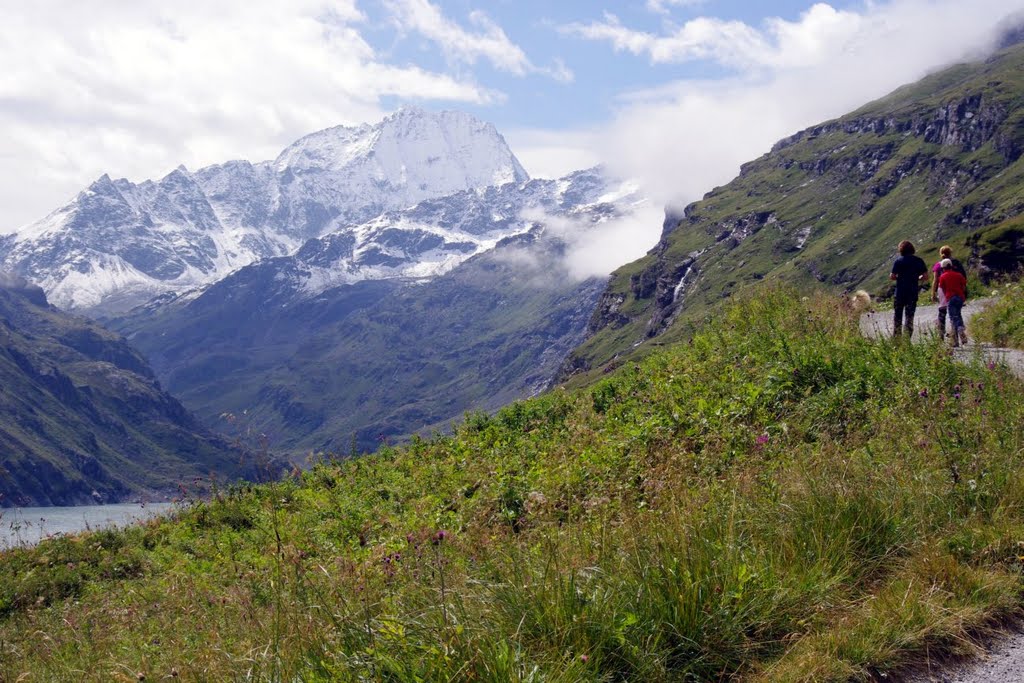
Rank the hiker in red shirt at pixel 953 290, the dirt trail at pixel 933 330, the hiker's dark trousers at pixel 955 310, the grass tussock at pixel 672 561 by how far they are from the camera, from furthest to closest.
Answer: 1. the hiker in red shirt at pixel 953 290
2. the hiker's dark trousers at pixel 955 310
3. the dirt trail at pixel 933 330
4. the grass tussock at pixel 672 561

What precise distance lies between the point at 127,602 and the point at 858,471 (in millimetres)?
9744

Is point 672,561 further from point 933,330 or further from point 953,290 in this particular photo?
point 953,290

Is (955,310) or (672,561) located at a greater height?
(672,561)

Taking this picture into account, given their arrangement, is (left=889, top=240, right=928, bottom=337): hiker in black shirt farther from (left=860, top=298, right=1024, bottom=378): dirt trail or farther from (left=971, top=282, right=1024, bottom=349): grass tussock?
(left=971, top=282, right=1024, bottom=349): grass tussock

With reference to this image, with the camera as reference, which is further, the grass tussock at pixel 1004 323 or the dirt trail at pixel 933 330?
the grass tussock at pixel 1004 323

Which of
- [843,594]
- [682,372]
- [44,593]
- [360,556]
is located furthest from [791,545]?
[44,593]

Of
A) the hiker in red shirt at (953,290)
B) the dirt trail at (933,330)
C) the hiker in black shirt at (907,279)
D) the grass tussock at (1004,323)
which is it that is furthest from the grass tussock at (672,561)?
the hiker in black shirt at (907,279)

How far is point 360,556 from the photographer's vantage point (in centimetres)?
901

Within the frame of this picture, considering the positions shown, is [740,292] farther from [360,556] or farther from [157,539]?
[157,539]

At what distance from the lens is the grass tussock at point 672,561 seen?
5.22 m

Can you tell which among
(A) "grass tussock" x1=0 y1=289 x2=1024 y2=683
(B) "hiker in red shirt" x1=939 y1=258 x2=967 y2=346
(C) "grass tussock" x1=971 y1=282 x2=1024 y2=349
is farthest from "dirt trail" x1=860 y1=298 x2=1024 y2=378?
(A) "grass tussock" x1=0 y1=289 x2=1024 y2=683

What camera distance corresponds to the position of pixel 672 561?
578 cm

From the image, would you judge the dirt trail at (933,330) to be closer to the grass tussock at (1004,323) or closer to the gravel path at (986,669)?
the grass tussock at (1004,323)

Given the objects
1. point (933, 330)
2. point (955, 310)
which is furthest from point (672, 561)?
point (955, 310)
